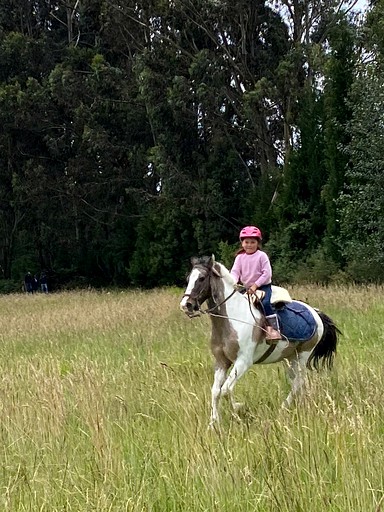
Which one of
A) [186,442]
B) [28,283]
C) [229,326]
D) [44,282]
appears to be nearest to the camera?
[186,442]

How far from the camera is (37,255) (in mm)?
42031

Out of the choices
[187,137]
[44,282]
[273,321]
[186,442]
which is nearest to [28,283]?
[44,282]

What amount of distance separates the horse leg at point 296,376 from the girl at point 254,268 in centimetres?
59

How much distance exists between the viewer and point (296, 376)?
675 centimetres

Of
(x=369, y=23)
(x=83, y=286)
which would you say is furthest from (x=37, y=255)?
(x=369, y=23)

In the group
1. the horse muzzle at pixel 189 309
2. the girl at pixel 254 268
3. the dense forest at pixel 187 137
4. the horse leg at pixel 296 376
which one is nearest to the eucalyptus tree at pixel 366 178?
the dense forest at pixel 187 137

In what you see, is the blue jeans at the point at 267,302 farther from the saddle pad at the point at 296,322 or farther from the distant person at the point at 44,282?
the distant person at the point at 44,282

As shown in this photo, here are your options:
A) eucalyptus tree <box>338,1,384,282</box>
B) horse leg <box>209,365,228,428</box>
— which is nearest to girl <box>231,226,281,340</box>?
horse leg <box>209,365,228,428</box>

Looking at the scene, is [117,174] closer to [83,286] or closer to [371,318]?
[83,286]

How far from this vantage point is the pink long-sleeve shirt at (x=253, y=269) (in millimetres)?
7059

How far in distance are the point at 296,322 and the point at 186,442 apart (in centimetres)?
274

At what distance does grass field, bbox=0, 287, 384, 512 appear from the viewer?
156 inches

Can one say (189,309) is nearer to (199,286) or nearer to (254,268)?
(199,286)

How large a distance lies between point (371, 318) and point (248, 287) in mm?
5938
